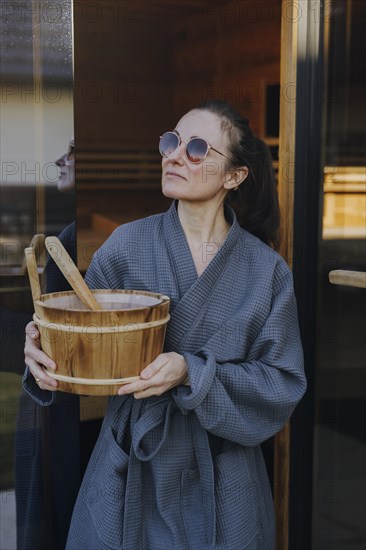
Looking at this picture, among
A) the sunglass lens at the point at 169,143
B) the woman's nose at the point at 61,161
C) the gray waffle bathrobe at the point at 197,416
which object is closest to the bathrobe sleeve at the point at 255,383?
the gray waffle bathrobe at the point at 197,416

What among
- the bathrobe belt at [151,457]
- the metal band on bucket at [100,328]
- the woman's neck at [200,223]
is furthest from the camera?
the woman's neck at [200,223]

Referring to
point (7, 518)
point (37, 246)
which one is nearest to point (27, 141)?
point (37, 246)

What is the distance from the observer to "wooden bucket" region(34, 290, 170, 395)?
1.29m

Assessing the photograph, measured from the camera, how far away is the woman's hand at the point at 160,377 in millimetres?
1365

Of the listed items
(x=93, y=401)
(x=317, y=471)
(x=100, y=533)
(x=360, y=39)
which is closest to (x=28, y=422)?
(x=100, y=533)

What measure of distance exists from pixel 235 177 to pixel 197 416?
514mm

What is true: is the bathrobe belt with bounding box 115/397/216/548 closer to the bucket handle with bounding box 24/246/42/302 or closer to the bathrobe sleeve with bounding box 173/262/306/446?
the bathrobe sleeve with bounding box 173/262/306/446

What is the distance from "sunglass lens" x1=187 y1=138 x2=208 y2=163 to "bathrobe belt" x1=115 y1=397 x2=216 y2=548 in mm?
486

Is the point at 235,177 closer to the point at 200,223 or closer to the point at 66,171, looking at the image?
the point at 200,223

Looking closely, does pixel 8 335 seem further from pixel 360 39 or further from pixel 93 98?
pixel 93 98

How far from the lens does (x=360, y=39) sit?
8.15ft

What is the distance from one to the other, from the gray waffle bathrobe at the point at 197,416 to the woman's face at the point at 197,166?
11 centimetres

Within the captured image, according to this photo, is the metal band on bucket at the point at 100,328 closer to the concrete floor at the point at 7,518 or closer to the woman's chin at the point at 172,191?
the woman's chin at the point at 172,191

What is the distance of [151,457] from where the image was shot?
1498 mm
